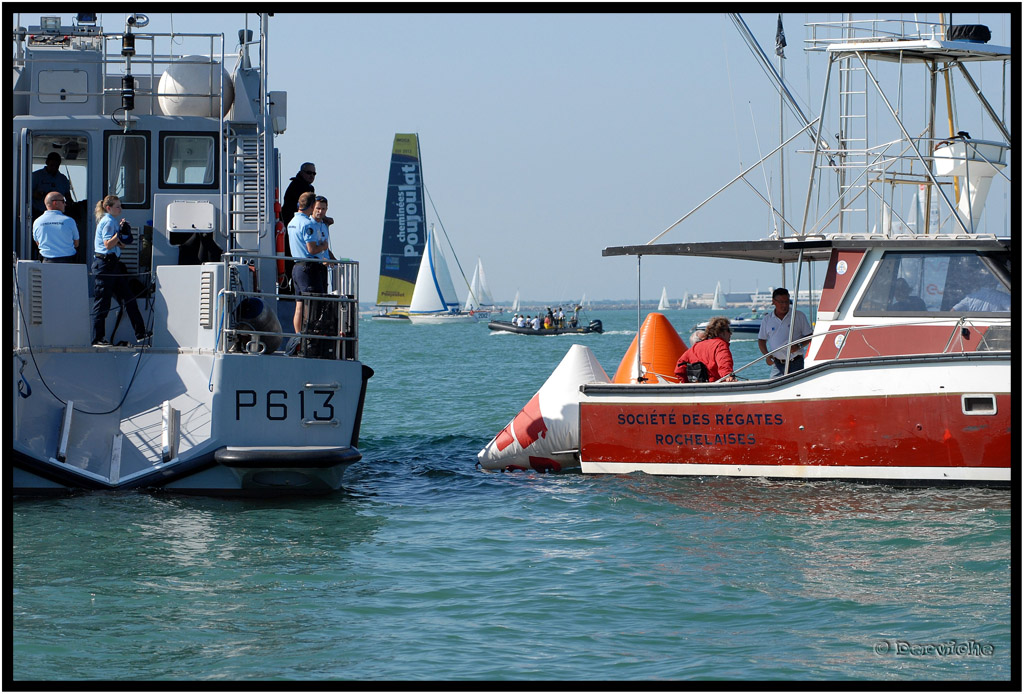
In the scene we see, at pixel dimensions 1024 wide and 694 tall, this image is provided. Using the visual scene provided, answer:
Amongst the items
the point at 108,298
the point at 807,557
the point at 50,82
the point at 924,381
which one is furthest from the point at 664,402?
the point at 50,82

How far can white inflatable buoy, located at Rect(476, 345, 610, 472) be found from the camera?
44.9ft

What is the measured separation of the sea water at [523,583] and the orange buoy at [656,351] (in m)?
2.37

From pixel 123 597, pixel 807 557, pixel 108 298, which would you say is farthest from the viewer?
pixel 108 298

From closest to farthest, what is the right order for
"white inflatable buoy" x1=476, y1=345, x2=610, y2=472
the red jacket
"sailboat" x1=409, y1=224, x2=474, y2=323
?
the red jacket → "white inflatable buoy" x1=476, y1=345, x2=610, y2=472 → "sailboat" x1=409, y1=224, x2=474, y2=323

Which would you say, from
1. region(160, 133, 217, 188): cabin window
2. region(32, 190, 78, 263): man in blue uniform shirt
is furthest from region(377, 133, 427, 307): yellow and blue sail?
region(32, 190, 78, 263): man in blue uniform shirt

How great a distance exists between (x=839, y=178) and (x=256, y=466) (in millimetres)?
7308

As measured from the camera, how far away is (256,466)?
429 inches

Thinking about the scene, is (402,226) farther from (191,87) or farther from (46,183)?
(46,183)

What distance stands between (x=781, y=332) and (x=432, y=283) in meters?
87.8

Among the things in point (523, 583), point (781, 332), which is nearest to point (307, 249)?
point (523, 583)

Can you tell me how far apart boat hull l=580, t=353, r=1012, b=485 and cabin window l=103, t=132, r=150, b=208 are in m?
5.56

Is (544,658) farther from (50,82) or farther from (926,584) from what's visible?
(50,82)

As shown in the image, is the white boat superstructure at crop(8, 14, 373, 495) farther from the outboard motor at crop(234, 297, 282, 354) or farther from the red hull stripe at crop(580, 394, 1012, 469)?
the red hull stripe at crop(580, 394, 1012, 469)

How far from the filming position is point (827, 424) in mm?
11688
